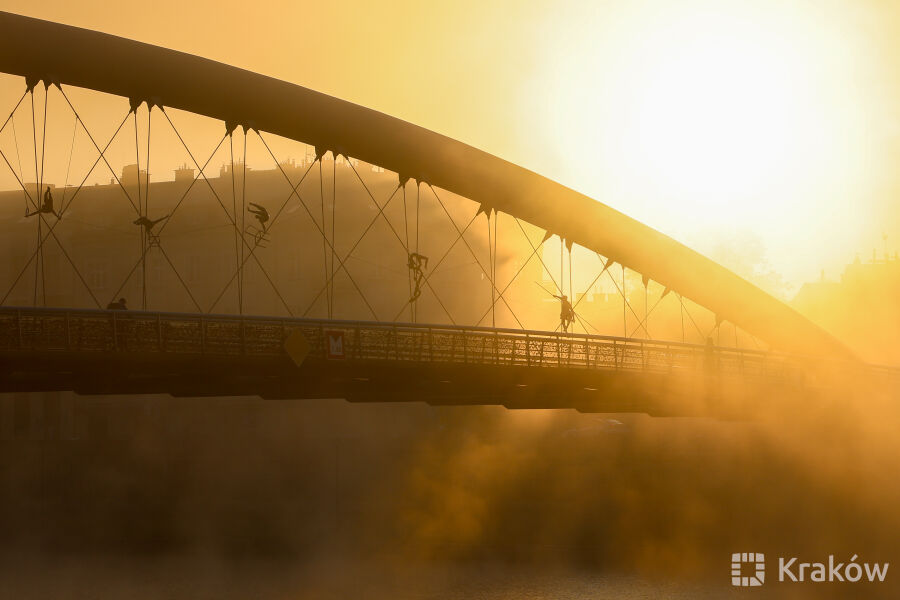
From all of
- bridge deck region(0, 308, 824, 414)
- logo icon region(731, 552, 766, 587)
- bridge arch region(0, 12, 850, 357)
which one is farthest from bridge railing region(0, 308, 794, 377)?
logo icon region(731, 552, 766, 587)

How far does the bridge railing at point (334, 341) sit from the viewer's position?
102ft

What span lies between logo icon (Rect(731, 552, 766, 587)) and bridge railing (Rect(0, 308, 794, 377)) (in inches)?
252

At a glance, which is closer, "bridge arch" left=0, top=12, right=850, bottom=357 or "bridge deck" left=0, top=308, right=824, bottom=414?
"bridge deck" left=0, top=308, right=824, bottom=414

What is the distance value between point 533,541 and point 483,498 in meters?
3.33

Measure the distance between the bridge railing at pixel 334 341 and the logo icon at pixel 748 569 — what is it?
252 inches

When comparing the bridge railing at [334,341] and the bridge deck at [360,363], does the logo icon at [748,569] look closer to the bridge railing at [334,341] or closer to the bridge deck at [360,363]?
the bridge deck at [360,363]

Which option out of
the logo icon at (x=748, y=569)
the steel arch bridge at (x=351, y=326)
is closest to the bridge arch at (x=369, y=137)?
the steel arch bridge at (x=351, y=326)

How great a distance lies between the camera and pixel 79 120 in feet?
120

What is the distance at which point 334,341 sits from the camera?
3419cm

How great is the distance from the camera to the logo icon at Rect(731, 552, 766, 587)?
42781mm

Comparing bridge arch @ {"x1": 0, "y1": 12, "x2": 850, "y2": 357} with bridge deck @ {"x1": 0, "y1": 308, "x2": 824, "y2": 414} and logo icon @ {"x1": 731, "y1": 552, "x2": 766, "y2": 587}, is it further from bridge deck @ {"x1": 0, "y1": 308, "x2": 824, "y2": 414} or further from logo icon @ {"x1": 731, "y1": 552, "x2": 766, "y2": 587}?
logo icon @ {"x1": 731, "y1": 552, "x2": 766, "y2": 587}

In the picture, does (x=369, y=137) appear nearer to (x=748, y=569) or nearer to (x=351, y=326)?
(x=351, y=326)

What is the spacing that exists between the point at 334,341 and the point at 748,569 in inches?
685

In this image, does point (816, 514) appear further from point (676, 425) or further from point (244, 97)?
point (244, 97)
